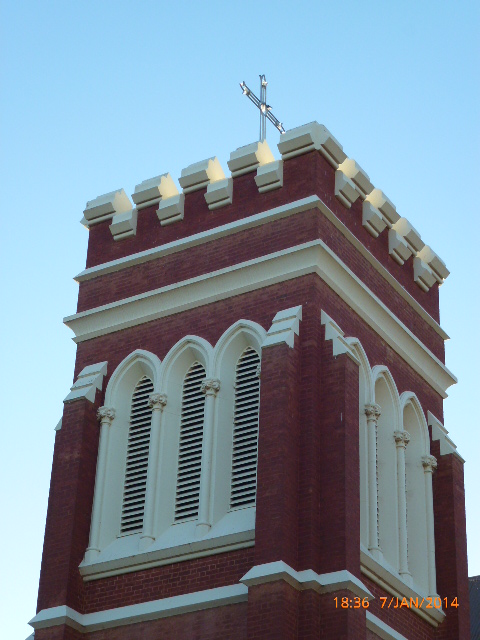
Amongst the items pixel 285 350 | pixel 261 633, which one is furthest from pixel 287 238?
pixel 261 633

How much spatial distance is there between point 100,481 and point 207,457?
2.33 metres

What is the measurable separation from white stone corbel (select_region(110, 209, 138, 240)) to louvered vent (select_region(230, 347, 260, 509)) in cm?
451

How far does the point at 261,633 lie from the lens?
23.7 metres

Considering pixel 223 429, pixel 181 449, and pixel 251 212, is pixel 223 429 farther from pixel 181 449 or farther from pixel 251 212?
pixel 251 212

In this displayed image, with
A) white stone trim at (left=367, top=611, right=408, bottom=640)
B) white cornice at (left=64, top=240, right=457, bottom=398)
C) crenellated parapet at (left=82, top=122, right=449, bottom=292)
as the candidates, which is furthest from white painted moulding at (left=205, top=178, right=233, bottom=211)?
white stone trim at (left=367, top=611, right=408, bottom=640)

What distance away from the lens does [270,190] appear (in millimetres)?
29484

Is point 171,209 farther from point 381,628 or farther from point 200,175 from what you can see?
point 381,628

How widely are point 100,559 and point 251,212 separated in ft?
24.4

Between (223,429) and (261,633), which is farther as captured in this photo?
(223,429)

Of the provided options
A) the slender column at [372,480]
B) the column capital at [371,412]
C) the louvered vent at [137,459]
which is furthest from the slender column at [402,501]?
the louvered vent at [137,459]

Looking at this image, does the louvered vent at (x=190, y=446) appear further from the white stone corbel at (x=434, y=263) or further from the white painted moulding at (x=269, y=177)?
the white stone corbel at (x=434, y=263)

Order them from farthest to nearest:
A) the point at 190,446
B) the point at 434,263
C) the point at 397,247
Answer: the point at 434,263, the point at 397,247, the point at 190,446

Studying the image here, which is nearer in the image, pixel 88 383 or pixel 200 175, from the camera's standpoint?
pixel 88 383

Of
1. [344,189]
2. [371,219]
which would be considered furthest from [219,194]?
[371,219]
